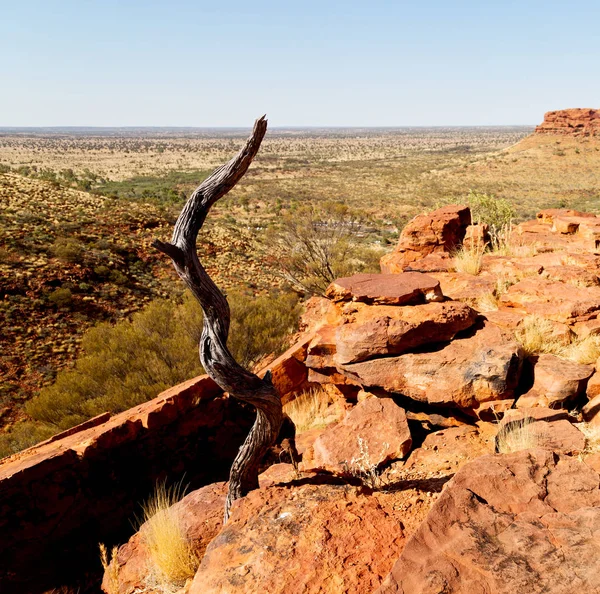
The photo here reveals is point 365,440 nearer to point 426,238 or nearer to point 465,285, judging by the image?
point 465,285

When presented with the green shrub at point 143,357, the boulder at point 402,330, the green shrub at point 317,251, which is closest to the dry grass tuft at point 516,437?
the boulder at point 402,330

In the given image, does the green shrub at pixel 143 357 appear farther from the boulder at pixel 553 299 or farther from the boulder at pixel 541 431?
the boulder at pixel 541 431

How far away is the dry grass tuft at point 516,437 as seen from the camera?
3.97 m

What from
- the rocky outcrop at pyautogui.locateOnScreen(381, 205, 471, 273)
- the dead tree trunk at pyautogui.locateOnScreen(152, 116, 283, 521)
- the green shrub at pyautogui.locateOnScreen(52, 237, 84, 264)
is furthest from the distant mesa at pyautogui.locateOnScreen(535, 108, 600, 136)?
the dead tree trunk at pyautogui.locateOnScreen(152, 116, 283, 521)

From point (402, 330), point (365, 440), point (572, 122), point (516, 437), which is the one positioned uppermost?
point (572, 122)

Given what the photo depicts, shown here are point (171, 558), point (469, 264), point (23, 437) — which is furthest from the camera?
point (23, 437)

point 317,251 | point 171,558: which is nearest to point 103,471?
point 171,558

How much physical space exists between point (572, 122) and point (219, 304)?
86.7 metres

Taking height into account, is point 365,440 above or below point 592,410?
below

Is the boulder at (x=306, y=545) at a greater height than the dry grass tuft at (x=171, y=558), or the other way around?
the boulder at (x=306, y=545)

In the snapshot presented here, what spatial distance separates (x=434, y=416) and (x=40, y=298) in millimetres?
13106

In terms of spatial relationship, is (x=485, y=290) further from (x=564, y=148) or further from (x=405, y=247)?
(x=564, y=148)

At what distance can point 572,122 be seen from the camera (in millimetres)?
72812

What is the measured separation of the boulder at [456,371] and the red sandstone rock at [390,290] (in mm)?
762
